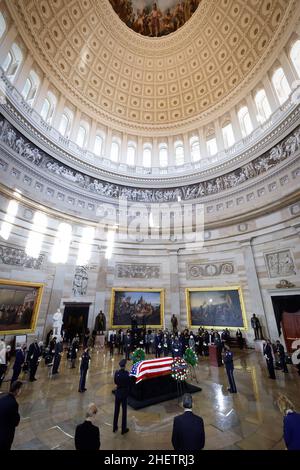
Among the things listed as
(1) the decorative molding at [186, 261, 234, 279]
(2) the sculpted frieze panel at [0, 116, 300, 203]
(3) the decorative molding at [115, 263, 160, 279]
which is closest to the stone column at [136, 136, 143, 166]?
(2) the sculpted frieze panel at [0, 116, 300, 203]

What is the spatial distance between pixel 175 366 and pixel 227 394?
85.3 inches

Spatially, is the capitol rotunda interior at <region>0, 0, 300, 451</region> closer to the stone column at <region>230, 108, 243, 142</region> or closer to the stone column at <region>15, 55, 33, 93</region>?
the stone column at <region>15, 55, 33, 93</region>

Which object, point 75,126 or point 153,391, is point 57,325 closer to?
point 153,391

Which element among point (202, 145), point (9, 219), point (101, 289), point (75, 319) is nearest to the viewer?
point (9, 219)

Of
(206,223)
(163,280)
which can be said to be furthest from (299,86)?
(163,280)

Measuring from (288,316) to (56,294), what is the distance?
1585cm

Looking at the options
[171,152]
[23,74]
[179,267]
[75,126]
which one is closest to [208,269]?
[179,267]

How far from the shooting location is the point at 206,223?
62.6ft

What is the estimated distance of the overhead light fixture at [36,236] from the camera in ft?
48.7

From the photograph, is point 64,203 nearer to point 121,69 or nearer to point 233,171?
point 233,171

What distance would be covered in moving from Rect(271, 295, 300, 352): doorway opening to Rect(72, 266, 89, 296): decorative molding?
46.3ft

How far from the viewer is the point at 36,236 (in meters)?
15.4

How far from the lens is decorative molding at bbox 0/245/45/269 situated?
1336 centimetres

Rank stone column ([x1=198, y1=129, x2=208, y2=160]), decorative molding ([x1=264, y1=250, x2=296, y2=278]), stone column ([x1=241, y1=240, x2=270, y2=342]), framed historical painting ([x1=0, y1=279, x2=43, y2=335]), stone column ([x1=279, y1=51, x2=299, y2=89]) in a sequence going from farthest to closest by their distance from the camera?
stone column ([x1=198, y1=129, x2=208, y2=160]), stone column ([x1=279, y1=51, x2=299, y2=89]), stone column ([x1=241, y1=240, x2=270, y2=342]), decorative molding ([x1=264, y1=250, x2=296, y2=278]), framed historical painting ([x1=0, y1=279, x2=43, y2=335])
